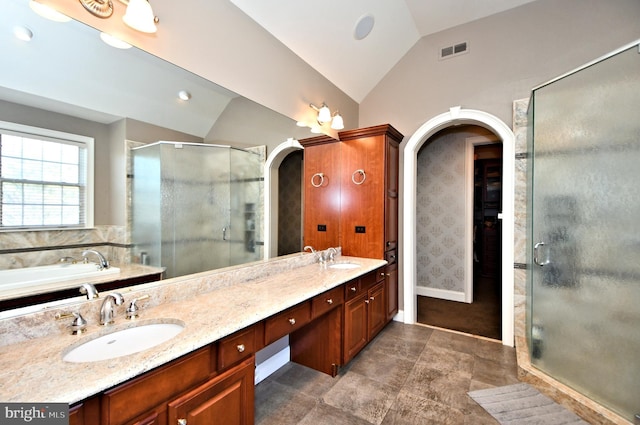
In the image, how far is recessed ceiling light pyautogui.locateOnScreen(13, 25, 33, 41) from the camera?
3.77ft

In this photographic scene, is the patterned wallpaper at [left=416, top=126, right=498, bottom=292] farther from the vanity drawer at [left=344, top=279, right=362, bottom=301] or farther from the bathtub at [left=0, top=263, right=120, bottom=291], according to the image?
the bathtub at [left=0, top=263, right=120, bottom=291]

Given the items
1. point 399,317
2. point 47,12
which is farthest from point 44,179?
point 399,317

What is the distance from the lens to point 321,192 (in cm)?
321

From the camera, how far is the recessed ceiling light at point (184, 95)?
1.80 metres

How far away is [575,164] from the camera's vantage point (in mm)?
2104

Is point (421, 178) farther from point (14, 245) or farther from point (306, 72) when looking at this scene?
point (14, 245)

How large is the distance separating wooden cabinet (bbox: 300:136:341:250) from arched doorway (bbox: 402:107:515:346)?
33.3 inches

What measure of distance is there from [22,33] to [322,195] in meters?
2.46

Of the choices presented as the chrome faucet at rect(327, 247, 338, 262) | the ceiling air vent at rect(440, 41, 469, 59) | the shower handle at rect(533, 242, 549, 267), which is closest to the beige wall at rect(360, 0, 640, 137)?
the ceiling air vent at rect(440, 41, 469, 59)

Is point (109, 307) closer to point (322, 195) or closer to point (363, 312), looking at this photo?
point (363, 312)

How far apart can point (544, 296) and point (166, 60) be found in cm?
324

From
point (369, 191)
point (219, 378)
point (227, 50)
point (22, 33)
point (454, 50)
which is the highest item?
point (454, 50)

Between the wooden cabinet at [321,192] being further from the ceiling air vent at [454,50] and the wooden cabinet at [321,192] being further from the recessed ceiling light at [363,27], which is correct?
the ceiling air vent at [454,50]

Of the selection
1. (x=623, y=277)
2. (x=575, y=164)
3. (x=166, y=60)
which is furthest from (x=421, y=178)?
(x=166, y=60)
